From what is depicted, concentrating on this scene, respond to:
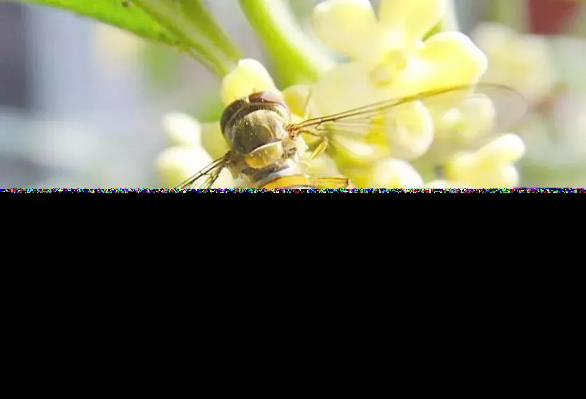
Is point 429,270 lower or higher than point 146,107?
lower

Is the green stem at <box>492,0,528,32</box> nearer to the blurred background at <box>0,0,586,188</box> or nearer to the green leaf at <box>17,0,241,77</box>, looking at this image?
the blurred background at <box>0,0,586,188</box>

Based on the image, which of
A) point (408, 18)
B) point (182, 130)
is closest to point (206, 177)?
point (182, 130)

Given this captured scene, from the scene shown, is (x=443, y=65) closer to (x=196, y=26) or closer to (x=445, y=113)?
(x=445, y=113)

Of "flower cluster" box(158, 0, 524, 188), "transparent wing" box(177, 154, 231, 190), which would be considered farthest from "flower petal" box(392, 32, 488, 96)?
"transparent wing" box(177, 154, 231, 190)

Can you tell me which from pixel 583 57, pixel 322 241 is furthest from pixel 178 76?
pixel 583 57

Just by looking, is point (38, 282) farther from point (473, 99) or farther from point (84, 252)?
point (473, 99)

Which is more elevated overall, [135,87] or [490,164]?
[135,87]

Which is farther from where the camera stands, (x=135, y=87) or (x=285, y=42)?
(x=135, y=87)
